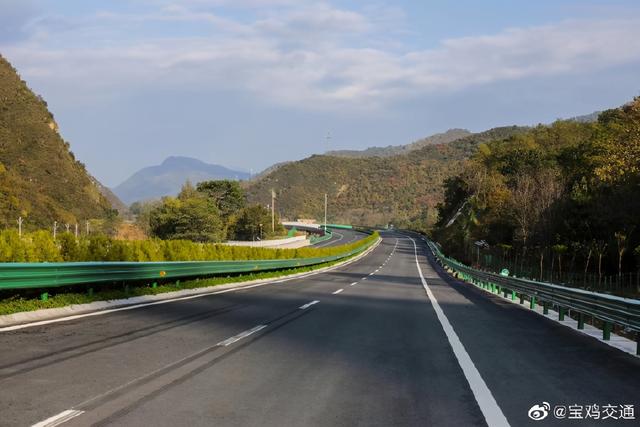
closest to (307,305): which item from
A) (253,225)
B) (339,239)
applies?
(339,239)

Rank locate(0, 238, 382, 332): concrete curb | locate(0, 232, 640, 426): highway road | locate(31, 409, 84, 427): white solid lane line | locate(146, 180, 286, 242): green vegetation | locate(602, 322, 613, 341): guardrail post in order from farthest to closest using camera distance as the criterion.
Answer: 1. locate(146, 180, 286, 242): green vegetation
2. locate(602, 322, 613, 341): guardrail post
3. locate(0, 238, 382, 332): concrete curb
4. locate(0, 232, 640, 426): highway road
5. locate(31, 409, 84, 427): white solid lane line

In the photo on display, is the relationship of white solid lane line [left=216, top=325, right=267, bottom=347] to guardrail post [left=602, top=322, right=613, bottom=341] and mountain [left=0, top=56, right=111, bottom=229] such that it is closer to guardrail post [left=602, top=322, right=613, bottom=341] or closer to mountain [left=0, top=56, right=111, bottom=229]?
guardrail post [left=602, top=322, right=613, bottom=341]

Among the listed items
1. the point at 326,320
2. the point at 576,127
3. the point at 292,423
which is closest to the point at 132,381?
the point at 292,423

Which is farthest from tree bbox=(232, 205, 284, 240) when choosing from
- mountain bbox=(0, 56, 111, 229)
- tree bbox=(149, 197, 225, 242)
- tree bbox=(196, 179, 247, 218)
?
mountain bbox=(0, 56, 111, 229)

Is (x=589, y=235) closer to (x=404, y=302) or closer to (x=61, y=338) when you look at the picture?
(x=404, y=302)

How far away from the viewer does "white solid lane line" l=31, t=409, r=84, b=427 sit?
5.00 m

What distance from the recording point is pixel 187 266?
2034 cm

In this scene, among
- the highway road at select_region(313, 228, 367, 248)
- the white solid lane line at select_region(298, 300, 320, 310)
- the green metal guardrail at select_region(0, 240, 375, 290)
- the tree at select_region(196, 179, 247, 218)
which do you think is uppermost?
the tree at select_region(196, 179, 247, 218)

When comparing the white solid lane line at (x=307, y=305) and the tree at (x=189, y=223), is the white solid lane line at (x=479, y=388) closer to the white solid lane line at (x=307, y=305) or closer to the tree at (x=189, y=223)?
the white solid lane line at (x=307, y=305)

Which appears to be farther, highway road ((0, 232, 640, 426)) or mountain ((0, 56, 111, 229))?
mountain ((0, 56, 111, 229))

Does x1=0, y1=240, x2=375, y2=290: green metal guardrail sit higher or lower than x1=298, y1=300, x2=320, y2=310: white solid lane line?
higher

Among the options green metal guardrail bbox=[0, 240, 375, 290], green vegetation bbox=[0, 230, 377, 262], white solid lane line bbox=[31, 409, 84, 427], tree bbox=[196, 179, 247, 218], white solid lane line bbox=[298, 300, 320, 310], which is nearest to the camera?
white solid lane line bbox=[31, 409, 84, 427]

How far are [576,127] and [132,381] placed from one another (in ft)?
422

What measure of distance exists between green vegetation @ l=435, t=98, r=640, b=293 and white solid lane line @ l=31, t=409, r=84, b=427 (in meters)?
31.4
